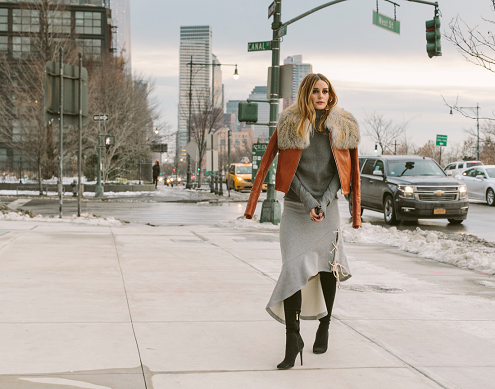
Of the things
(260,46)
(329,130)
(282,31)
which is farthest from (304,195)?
(260,46)

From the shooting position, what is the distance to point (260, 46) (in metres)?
15.6

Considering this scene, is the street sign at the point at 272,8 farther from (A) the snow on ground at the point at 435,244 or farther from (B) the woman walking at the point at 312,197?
(B) the woman walking at the point at 312,197

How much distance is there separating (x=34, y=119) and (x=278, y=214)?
21.7m

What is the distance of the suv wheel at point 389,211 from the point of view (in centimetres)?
1627

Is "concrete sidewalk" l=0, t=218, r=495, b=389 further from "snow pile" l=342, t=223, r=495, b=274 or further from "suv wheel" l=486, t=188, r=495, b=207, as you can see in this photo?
"suv wheel" l=486, t=188, r=495, b=207

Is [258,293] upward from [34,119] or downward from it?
downward

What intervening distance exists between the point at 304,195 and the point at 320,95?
0.73 m

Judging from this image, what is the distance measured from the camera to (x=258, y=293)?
6.29m

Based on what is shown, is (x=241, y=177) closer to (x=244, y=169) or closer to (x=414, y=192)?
(x=244, y=169)

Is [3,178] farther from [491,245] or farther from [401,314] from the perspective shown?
[401,314]

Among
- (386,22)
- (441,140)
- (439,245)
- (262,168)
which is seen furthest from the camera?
(441,140)

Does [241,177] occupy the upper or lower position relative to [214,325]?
upper

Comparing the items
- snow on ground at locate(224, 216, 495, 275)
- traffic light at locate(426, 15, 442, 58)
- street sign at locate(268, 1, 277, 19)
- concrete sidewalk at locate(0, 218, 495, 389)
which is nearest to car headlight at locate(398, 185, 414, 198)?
snow on ground at locate(224, 216, 495, 275)

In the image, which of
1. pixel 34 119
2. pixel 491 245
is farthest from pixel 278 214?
pixel 34 119
